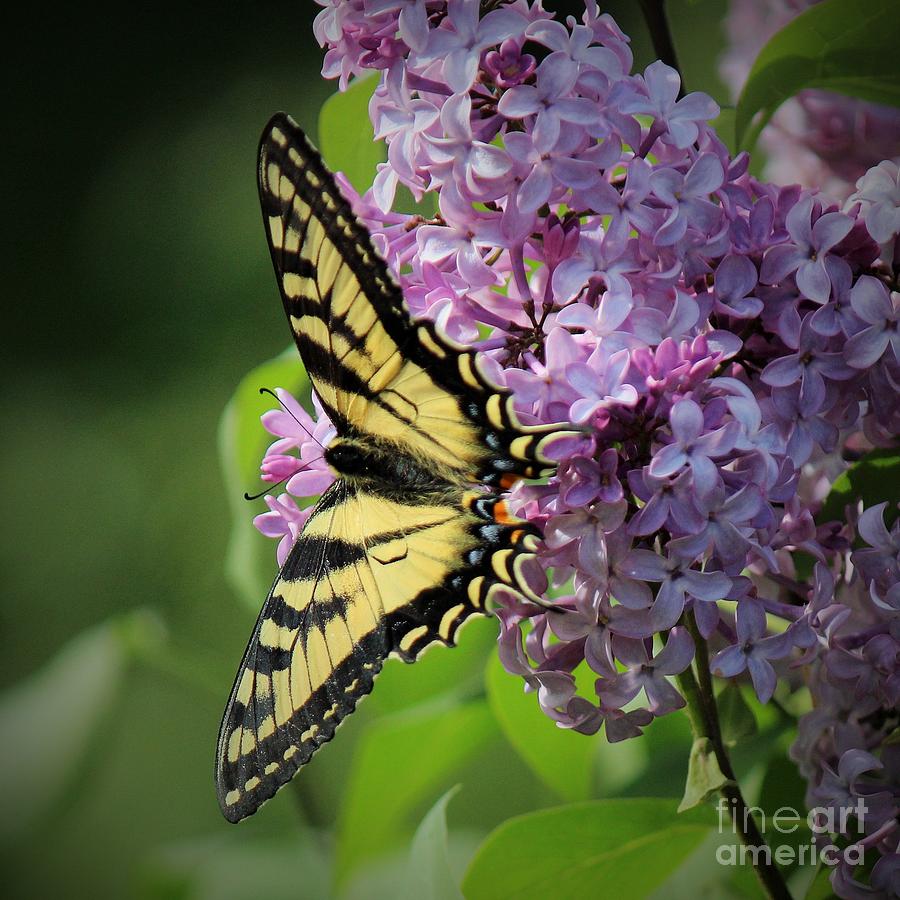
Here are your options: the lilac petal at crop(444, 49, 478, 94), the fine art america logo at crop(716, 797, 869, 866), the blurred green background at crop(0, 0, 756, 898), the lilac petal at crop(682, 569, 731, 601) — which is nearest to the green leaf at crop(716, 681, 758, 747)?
the fine art america logo at crop(716, 797, 869, 866)

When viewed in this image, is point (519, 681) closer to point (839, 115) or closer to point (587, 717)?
point (587, 717)

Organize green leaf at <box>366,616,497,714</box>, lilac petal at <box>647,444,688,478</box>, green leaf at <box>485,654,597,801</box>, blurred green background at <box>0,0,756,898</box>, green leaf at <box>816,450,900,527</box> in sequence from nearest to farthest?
lilac petal at <box>647,444,688,478</box> → green leaf at <box>816,450,900,527</box> → green leaf at <box>485,654,597,801</box> → green leaf at <box>366,616,497,714</box> → blurred green background at <box>0,0,756,898</box>

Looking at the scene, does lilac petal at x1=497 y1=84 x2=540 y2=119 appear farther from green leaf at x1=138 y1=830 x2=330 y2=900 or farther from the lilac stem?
green leaf at x1=138 y1=830 x2=330 y2=900

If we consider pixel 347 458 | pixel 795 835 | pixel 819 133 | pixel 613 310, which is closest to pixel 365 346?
pixel 347 458

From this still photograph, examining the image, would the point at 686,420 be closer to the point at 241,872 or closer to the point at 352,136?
the point at 352,136

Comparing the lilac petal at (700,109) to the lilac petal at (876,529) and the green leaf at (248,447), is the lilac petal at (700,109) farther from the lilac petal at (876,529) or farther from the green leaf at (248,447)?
the green leaf at (248,447)

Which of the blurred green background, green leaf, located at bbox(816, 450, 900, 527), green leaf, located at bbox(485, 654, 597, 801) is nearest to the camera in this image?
green leaf, located at bbox(816, 450, 900, 527)

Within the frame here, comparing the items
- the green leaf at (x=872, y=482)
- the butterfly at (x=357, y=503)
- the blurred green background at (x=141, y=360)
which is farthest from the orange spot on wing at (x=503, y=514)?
the blurred green background at (x=141, y=360)
